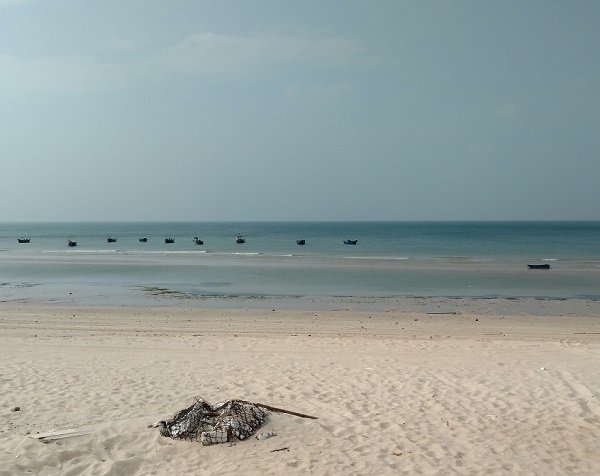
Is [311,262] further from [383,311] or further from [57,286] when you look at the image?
[383,311]

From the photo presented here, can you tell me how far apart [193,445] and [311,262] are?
3689 cm

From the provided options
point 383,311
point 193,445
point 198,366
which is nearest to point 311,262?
point 383,311

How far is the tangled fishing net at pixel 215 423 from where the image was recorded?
620 cm

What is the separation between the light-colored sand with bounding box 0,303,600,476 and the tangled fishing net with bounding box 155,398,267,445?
0.47ft

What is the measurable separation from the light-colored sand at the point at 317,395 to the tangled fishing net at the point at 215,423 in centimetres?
14

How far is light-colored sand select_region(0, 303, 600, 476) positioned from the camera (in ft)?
19.2

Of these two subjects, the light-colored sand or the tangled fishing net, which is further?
the tangled fishing net

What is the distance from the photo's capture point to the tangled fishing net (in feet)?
20.3

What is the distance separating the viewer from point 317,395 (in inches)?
324

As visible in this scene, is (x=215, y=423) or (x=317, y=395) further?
(x=317, y=395)

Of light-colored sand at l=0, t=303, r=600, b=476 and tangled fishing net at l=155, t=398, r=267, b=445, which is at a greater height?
tangled fishing net at l=155, t=398, r=267, b=445

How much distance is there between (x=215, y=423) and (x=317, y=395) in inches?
89.9

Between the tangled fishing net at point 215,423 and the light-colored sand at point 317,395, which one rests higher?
the tangled fishing net at point 215,423

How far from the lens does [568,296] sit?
2353cm
